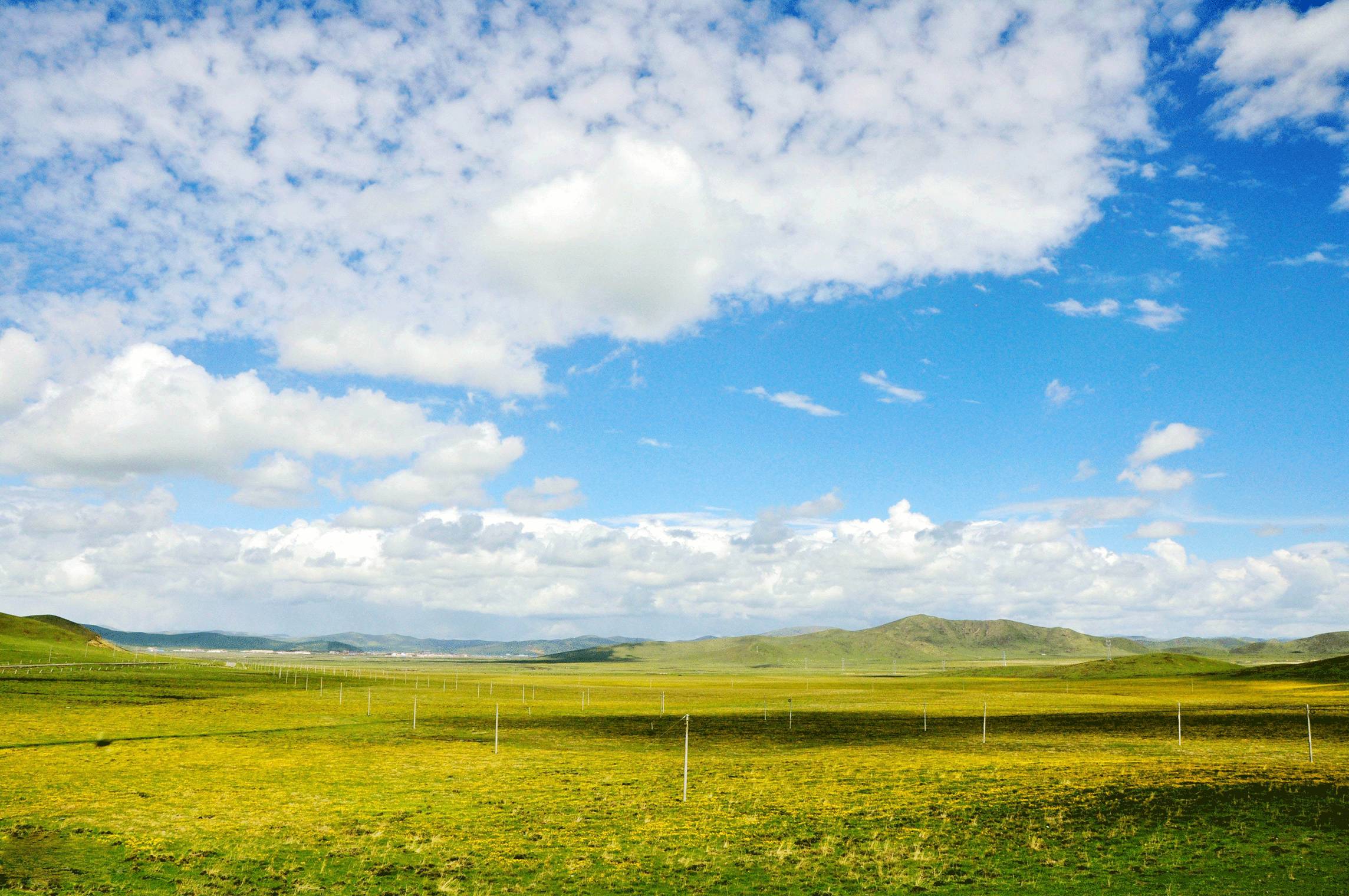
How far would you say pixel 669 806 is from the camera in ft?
130

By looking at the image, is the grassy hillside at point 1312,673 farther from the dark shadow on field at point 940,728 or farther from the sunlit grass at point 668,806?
the sunlit grass at point 668,806

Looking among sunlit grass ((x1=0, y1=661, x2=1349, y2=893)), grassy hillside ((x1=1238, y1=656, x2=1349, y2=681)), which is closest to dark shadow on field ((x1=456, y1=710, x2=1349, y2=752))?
sunlit grass ((x1=0, y1=661, x2=1349, y2=893))

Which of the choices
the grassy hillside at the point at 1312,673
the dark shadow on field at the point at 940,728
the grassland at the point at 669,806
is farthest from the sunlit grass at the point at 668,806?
the grassy hillside at the point at 1312,673

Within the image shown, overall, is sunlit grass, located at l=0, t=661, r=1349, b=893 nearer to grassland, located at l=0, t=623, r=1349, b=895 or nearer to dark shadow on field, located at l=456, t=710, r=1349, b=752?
grassland, located at l=0, t=623, r=1349, b=895

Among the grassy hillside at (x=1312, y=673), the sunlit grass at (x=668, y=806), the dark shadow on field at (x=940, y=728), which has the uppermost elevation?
the sunlit grass at (x=668, y=806)

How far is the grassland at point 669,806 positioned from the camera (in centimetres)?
2739

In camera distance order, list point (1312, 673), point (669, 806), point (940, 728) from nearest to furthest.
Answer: point (669, 806), point (940, 728), point (1312, 673)

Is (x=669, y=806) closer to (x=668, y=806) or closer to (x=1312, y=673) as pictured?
(x=668, y=806)

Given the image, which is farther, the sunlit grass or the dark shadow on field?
the dark shadow on field

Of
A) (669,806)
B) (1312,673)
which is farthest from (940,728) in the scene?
(1312,673)

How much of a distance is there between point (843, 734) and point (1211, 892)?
168 ft

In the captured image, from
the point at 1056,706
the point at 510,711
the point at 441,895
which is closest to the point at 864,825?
the point at 441,895

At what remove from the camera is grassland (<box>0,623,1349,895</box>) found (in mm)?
27391

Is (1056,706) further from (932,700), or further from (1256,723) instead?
(1256,723)
